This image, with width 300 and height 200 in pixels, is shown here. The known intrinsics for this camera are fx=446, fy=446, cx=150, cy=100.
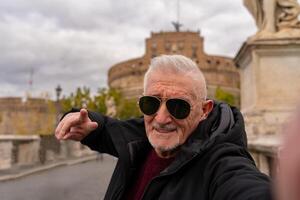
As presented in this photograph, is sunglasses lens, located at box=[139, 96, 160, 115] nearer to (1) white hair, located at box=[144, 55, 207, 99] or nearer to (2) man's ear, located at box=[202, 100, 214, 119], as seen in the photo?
(1) white hair, located at box=[144, 55, 207, 99]

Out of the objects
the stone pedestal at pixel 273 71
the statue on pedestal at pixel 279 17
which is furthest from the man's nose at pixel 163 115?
the statue on pedestal at pixel 279 17

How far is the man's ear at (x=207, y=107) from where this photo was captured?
2482 millimetres

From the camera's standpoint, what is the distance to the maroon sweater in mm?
2352

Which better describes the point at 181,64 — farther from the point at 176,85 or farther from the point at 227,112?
the point at 227,112

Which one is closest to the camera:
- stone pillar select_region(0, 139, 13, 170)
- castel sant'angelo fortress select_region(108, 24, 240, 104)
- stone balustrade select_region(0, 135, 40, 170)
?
stone pillar select_region(0, 139, 13, 170)

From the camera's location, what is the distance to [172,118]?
2391mm

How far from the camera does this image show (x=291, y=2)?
1152 centimetres

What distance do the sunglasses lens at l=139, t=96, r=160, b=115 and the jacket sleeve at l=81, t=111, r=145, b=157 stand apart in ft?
1.57

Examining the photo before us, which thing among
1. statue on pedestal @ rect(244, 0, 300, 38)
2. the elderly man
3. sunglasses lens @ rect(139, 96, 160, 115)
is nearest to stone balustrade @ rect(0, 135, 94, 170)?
statue on pedestal @ rect(244, 0, 300, 38)

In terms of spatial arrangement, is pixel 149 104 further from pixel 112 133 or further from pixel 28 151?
pixel 28 151

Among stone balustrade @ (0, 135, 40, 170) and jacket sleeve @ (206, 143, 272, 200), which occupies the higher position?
jacket sleeve @ (206, 143, 272, 200)

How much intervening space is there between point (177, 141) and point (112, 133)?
2.56ft

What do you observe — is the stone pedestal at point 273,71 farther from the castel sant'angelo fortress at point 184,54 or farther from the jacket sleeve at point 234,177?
the castel sant'angelo fortress at point 184,54

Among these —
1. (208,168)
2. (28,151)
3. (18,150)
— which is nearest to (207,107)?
(208,168)
